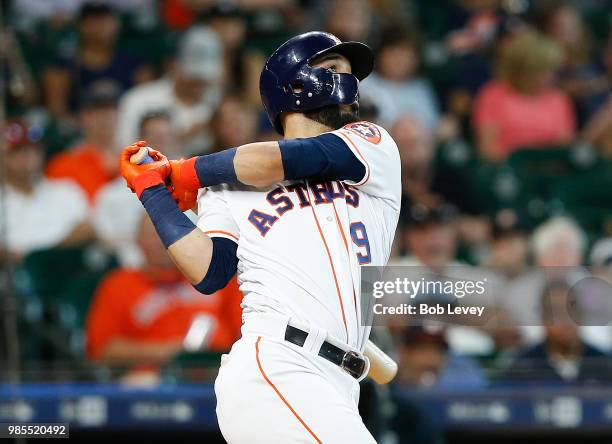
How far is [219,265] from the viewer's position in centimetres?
285

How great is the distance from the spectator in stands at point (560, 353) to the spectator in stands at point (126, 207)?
2.09m

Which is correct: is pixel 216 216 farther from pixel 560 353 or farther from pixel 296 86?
pixel 560 353

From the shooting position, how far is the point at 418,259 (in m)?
5.82

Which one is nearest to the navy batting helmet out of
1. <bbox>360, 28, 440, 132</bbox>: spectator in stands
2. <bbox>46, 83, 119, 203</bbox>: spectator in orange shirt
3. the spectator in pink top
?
<bbox>46, 83, 119, 203</bbox>: spectator in orange shirt

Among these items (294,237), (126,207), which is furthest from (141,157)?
(126,207)

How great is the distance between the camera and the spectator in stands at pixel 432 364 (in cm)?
491

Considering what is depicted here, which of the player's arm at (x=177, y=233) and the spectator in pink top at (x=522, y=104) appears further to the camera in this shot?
the spectator in pink top at (x=522, y=104)

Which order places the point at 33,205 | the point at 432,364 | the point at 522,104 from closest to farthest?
the point at 432,364 → the point at 33,205 → the point at 522,104

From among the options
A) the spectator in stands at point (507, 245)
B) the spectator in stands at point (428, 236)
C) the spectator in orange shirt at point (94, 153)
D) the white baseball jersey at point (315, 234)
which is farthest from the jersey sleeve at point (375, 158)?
the spectator in orange shirt at point (94, 153)

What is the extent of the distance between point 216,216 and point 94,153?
Answer: 12.4ft

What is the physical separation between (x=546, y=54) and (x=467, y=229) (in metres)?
1.50

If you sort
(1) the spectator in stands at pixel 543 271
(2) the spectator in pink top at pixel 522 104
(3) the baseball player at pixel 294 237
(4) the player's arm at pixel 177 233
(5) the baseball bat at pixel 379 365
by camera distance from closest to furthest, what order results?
(3) the baseball player at pixel 294 237
(4) the player's arm at pixel 177 233
(5) the baseball bat at pixel 379 365
(1) the spectator in stands at pixel 543 271
(2) the spectator in pink top at pixel 522 104

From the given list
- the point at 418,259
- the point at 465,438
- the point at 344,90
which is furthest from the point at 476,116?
the point at 344,90

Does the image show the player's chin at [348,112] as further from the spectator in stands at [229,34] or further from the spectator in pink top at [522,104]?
the spectator in pink top at [522,104]
